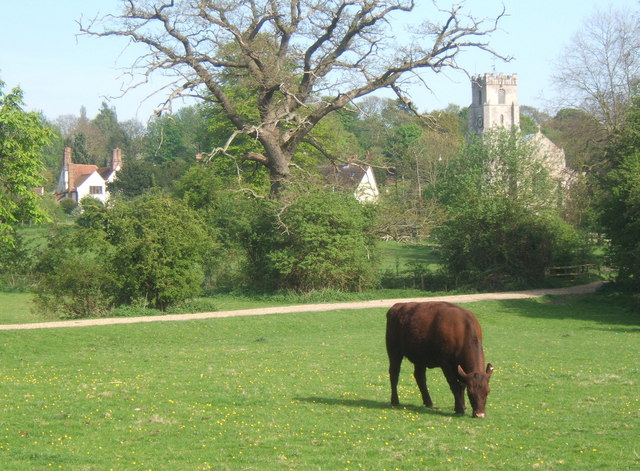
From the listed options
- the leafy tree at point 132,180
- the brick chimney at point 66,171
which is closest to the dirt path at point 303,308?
the leafy tree at point 132,180

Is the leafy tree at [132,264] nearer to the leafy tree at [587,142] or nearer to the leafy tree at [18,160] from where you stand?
the leafy tree at [18,160]

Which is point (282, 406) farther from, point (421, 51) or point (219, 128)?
point (219, 128)

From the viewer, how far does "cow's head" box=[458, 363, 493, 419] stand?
10.8 metres

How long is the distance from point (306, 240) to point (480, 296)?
8576 mm

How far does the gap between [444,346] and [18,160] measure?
16.6 meters

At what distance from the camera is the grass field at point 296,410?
9.08 metres

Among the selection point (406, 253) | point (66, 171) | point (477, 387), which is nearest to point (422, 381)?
point (477, 387)

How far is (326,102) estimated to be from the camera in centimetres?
3994

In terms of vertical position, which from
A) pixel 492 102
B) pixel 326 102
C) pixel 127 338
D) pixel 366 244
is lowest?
pixel 127 338

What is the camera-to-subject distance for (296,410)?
38.8 feet

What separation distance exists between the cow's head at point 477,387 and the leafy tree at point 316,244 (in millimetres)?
25360

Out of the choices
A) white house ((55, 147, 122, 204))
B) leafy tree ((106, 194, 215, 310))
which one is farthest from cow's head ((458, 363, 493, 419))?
white house ((55, 147, 122, 204))

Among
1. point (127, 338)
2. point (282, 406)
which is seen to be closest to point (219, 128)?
point (127, 338)

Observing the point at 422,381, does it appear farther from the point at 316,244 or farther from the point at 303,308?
the point at 316,244
